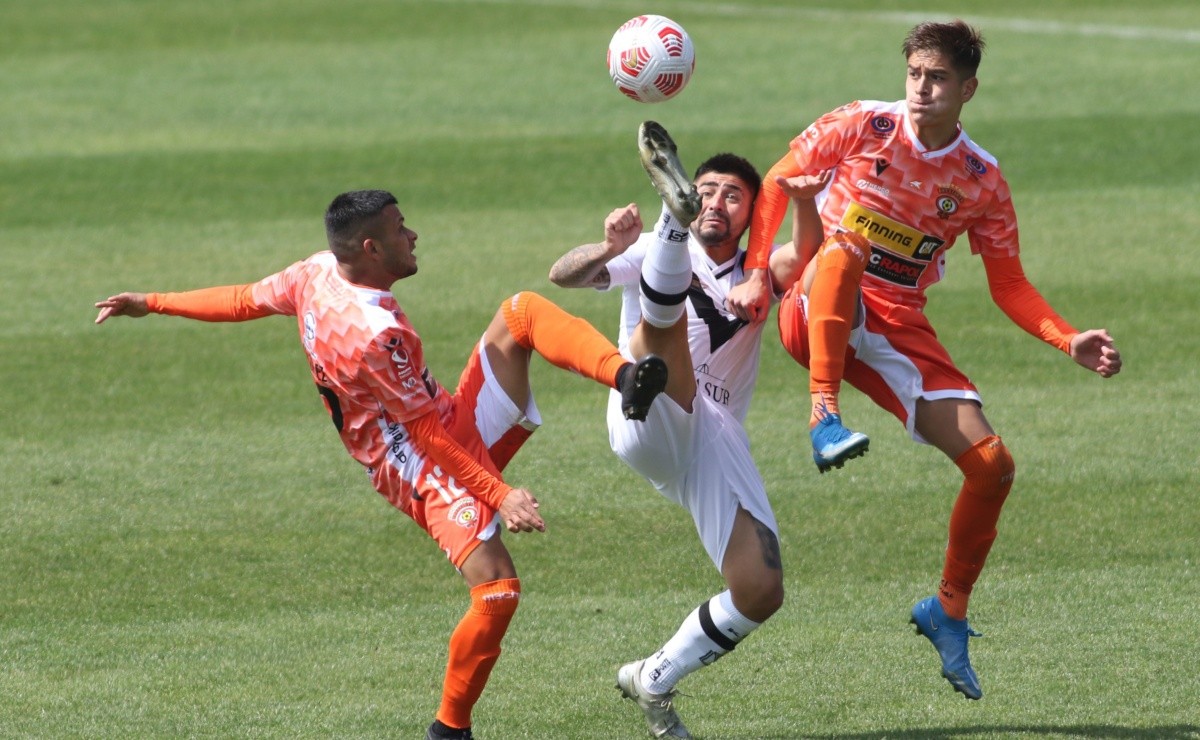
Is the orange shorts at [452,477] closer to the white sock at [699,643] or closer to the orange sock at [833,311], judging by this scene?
the white sock at [699,643]

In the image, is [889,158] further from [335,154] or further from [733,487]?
[335,154]

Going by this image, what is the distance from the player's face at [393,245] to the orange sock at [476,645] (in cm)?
128

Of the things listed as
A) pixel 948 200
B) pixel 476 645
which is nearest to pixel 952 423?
pixel 948 200

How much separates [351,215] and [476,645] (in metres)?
1.70

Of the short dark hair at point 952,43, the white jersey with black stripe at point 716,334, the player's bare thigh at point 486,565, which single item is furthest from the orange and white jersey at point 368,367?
Answer: the short dark hair at point 952,43

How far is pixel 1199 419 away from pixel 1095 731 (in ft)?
14.9

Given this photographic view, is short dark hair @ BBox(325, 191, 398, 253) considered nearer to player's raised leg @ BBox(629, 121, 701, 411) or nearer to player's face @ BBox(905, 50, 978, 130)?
player's raised leg @ BBox(629, 121, 701, 411)

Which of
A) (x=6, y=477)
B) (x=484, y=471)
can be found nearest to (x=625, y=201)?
(x=6, y=477)

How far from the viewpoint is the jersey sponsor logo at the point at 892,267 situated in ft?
23.9

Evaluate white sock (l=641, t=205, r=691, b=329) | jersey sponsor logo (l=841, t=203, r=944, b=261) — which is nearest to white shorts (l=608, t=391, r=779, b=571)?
white sock (l=641, t=205, r=691, b=329)

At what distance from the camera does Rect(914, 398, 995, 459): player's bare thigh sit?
22.9 feet

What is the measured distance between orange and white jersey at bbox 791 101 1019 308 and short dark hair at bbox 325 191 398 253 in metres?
1.81

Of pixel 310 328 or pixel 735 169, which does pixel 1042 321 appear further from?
pixel 310 328

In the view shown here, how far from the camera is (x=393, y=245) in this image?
6.51m
